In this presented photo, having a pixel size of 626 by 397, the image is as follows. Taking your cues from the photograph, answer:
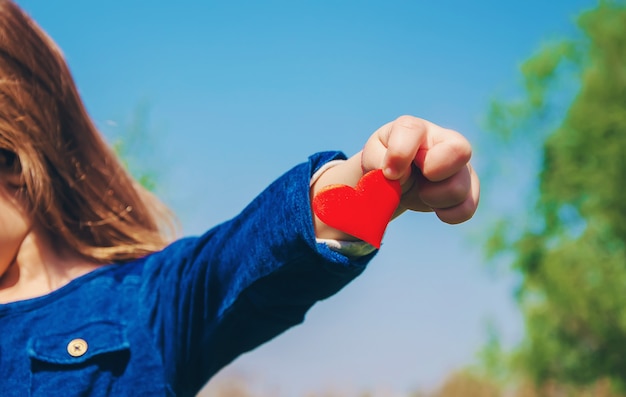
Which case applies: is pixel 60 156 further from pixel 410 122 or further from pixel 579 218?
pixel 579 218

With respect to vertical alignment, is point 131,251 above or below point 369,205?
below

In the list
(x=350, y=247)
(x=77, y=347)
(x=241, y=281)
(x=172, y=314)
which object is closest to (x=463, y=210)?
(x=350, y=247)

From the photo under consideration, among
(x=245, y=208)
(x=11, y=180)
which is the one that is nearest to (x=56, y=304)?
(x=11, y=180)

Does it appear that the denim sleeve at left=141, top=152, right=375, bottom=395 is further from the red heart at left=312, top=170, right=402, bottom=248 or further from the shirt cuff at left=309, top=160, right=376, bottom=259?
the red heart at left=312, top=170, right=402, bottom=248

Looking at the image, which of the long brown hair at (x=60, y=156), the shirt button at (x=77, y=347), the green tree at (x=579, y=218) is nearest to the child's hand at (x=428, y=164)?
the shirt button at (x=77, y=347)

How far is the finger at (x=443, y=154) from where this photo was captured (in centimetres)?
85

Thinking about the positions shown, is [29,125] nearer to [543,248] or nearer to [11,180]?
[11,180]

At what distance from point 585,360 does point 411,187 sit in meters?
11.7

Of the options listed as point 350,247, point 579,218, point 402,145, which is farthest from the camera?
point 579,218

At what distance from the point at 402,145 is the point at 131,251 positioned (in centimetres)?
94

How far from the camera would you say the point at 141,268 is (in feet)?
4.91

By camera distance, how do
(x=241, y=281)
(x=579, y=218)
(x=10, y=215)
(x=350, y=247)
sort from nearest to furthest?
(x=350, y=247), (x=241, y=281), (x=10, y=215), (x=579, y=218)

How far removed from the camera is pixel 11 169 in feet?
4.94

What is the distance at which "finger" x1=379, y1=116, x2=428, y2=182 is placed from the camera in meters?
0.84
